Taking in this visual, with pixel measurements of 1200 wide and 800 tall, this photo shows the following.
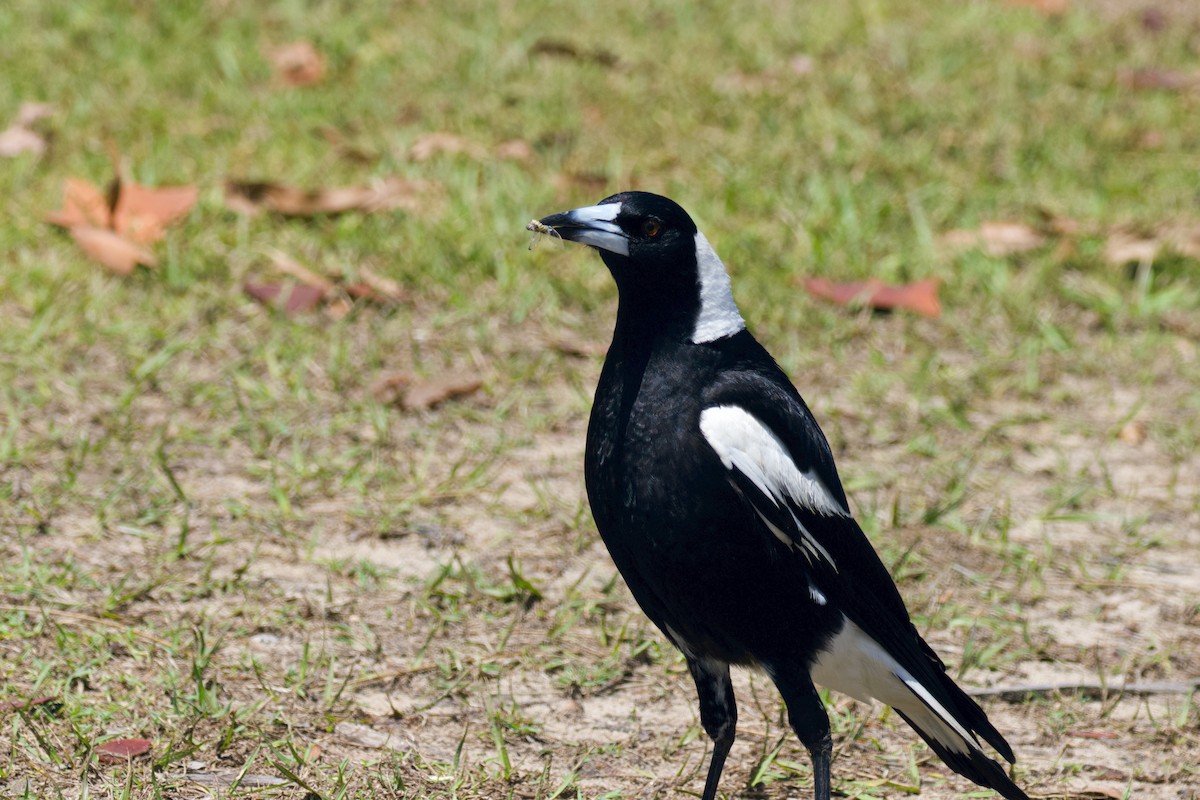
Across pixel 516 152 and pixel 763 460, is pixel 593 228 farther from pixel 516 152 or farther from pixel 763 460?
pixel 516 152

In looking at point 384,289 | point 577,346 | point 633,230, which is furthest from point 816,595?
point 384,289

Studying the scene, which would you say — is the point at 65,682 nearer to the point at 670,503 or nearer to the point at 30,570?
the point at 30,570

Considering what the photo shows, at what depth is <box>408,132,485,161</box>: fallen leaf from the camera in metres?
5.02

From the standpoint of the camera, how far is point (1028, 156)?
17.5 feet

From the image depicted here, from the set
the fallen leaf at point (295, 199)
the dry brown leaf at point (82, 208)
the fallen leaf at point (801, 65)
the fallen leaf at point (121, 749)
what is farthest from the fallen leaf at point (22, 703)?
the fallen leaf at point (801, 65)

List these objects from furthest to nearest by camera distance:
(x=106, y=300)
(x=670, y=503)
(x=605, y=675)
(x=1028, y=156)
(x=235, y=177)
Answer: (x=1028, y=156) → (x=235, y=177) → (x=106, y=300) → (x=605, y=675) → (x=670, y=503)

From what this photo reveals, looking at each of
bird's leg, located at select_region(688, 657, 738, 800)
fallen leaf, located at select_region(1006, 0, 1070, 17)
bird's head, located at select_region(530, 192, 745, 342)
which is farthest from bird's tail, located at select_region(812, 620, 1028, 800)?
fallen leaf, located at select_region(1006, 0, 1070, 17)

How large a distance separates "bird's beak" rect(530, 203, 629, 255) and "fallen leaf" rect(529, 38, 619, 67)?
141 inches

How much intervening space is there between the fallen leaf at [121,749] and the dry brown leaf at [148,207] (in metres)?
2.18

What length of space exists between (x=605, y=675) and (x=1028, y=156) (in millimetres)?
3193

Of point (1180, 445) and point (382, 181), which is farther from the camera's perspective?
point (382, 181)

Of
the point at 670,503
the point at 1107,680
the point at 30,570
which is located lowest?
the point at 30,570

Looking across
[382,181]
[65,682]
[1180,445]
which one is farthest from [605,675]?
[382,181]

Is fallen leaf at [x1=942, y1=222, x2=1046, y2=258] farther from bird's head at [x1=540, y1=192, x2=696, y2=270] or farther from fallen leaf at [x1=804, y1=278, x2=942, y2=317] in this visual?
bird's head at [x1=540, y1=192, x2=696, y2=270]
